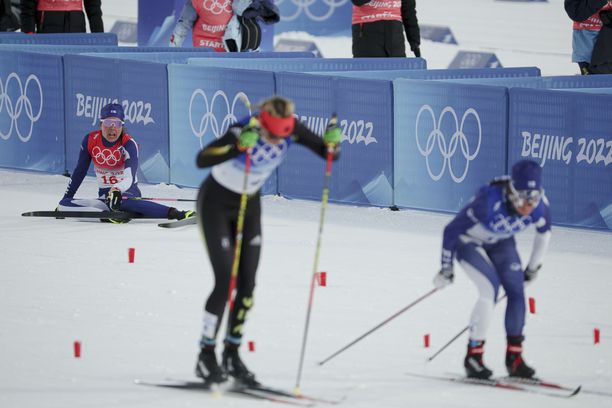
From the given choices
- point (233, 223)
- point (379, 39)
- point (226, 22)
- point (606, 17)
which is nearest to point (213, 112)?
point (379, 39)

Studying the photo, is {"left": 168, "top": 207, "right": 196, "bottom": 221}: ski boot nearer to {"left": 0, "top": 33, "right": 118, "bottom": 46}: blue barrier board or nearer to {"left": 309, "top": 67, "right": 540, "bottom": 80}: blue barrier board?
{"left": 309, "top": 67, "right": 540, "bottom": 80}: blue barrier board

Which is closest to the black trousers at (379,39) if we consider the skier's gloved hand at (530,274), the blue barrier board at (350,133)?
the blue barrier board at (350,133)

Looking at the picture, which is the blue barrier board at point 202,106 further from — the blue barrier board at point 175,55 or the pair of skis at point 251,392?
the pair of skis at point 251,392

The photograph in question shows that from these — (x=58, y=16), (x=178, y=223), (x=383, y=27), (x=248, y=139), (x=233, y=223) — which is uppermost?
(x=248, y=139)

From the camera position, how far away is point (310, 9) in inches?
1190

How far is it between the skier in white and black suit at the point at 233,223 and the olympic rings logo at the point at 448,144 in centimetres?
656

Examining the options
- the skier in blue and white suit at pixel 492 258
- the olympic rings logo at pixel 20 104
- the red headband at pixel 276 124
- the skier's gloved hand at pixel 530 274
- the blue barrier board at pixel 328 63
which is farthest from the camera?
the blue barrier board at pixel 328 63

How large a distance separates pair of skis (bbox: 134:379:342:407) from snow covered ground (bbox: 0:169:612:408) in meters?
0.12

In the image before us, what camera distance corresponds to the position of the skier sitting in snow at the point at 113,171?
50.6ft

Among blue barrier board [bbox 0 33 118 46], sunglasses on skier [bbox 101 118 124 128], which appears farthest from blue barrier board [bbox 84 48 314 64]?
sunglasses on skier [bbox 101 118 124 128]

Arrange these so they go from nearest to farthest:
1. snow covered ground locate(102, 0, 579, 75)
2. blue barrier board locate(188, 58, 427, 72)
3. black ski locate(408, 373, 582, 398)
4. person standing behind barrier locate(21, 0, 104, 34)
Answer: black ski locate(408, 373, 582, 398)
blue barrier board locate(188, 58, 427, 72)
person standing behind barrier locate(21, 0, 104, 34)
snow covered ground locate(102, 0, 579, 75)

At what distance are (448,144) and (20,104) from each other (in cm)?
567

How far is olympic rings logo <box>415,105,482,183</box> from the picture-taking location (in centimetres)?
1594

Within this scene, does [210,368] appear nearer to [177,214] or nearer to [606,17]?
[177,214]
